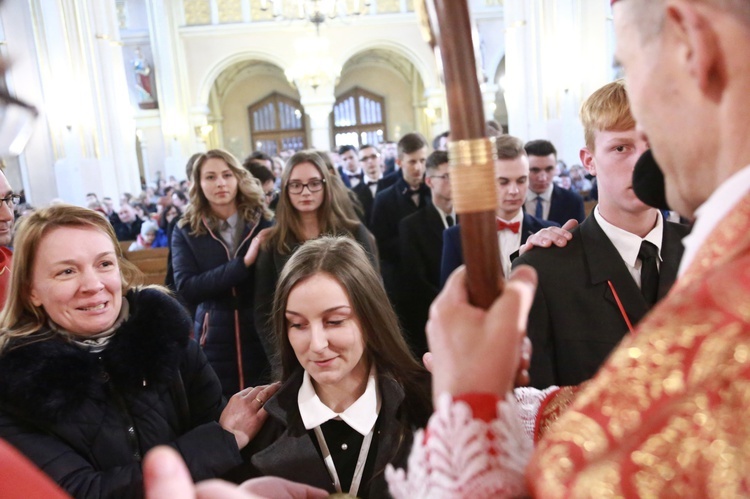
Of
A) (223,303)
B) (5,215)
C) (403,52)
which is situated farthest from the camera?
(403,52)

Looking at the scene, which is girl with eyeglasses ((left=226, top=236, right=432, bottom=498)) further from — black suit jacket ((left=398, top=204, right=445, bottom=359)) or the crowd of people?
black suit jacket ((left=398, top=204, right=445, bottom=359))

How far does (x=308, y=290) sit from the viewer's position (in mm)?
1812

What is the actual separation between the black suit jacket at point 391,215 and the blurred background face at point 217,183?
52.3 inches

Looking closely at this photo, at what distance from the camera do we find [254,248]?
127 inches

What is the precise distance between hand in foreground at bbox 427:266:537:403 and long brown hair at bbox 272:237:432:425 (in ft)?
3.30

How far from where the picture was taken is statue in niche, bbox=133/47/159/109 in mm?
19141

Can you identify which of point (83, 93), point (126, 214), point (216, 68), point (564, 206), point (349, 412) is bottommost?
point (349, 412)

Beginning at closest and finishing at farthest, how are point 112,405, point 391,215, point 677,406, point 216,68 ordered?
point 677,406 → point 112,405 → point 391,215 → point 216,68

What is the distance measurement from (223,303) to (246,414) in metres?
1.61

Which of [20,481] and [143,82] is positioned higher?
[143,82]

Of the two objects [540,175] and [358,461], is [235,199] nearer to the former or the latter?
[540,175]

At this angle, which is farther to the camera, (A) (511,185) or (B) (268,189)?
(B) (268,189)

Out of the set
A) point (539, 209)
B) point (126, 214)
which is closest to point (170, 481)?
point (539, 209)

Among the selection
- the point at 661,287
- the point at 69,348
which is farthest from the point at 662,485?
the point at 69,348
